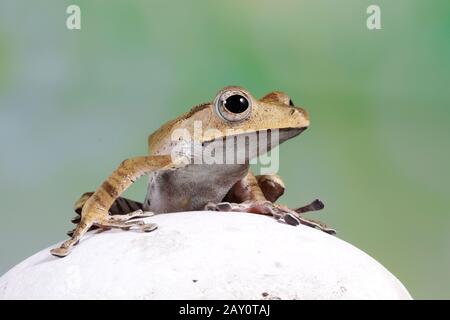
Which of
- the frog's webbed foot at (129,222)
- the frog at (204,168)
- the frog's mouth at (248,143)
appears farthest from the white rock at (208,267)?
the frog's mouth at (248,143)

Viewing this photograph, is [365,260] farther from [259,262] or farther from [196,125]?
[196,125]

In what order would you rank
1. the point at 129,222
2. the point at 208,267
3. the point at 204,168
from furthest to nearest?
the point at 204,168
the point at 129,222
the point at 208,267

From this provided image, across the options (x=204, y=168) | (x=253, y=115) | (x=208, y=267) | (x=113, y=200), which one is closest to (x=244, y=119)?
(x=253, y=115)

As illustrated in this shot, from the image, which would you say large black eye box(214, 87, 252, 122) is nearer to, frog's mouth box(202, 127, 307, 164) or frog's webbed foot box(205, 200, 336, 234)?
frog's mouth box(202, 127, 307, 164)

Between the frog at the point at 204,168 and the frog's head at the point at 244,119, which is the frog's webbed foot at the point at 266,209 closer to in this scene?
the frog at the point at 204,168

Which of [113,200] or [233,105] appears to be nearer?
[113,200]

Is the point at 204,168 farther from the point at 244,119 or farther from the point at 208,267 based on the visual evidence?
the point at 208,267
